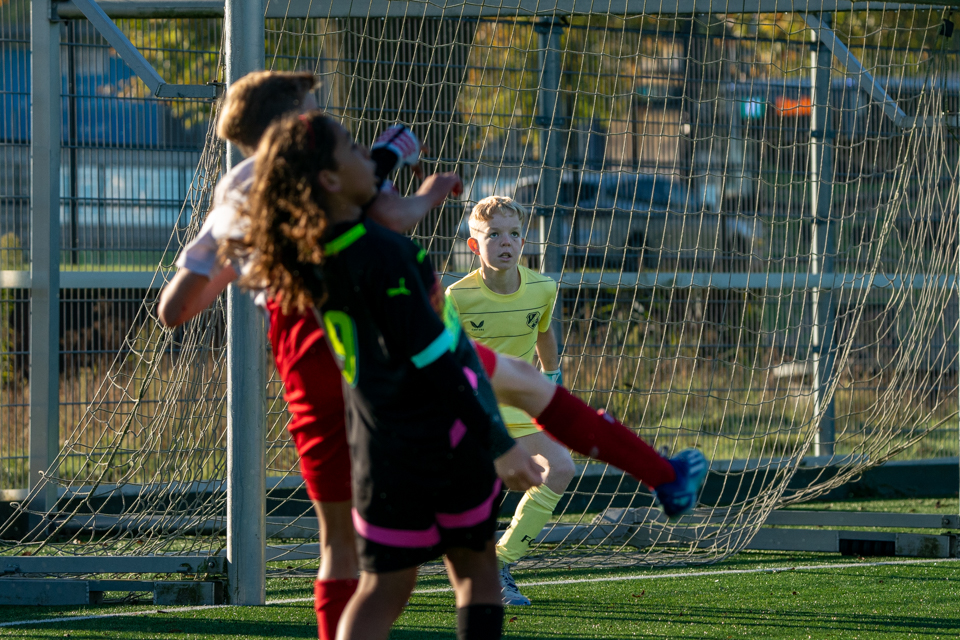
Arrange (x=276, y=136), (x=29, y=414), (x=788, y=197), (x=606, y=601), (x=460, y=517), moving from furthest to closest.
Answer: (x=788, y=197)
(x=29, y=414)
(x=606, y=601)
(x=460, y=517)
(x=276, y=136)

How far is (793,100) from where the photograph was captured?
723 cm

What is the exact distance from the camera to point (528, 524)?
3.52 meters

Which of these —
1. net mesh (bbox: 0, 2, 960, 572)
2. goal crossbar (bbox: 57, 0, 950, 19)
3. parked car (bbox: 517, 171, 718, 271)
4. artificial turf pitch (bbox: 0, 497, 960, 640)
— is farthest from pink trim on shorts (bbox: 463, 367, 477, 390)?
parked car (bbox: 517, 171, 718, 271)

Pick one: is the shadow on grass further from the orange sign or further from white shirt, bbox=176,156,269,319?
the orange sign

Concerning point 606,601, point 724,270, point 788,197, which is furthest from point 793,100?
point 606,601

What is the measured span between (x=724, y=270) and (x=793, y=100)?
1.30 metres

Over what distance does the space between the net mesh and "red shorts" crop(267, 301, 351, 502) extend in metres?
2.78

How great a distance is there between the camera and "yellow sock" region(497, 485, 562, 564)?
11.5 ft

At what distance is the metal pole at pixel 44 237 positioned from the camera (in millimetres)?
5293

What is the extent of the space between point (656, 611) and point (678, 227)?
14.1 feet

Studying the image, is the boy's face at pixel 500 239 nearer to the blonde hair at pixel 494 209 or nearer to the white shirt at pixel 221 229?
the blonde hair at pixel 494 209

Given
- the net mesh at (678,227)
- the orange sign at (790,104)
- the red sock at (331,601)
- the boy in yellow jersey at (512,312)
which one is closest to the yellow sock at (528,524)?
the boy in yellow jersey at (512,312)

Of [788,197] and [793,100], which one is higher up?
[793,100]

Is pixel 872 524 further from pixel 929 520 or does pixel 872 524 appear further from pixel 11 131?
pixel 11 131
